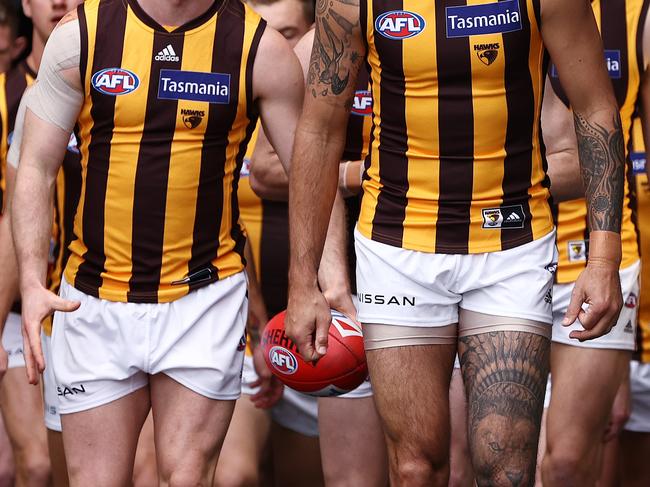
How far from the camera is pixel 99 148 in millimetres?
5723

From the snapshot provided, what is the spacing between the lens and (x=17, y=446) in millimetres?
7363

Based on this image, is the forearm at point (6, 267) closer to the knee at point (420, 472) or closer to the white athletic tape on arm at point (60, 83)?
the white athletic tape on arm at point (60, 83)

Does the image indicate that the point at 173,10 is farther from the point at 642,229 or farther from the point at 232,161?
the point at 642,229

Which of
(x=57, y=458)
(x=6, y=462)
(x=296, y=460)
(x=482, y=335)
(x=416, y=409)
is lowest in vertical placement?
(x=296, y=460)

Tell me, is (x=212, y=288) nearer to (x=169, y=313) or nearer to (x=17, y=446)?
(x=169, y=313)

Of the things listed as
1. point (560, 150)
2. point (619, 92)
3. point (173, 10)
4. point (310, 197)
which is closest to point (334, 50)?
point (310, 197)

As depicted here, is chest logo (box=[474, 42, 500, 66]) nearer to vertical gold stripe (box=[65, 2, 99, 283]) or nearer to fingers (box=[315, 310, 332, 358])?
fingers (box=[315, 310, 332, 358])

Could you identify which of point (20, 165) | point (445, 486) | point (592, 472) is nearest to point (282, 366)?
point (445, 486)

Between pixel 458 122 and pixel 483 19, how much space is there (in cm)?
35

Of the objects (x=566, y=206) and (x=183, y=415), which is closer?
(x=183, y=415)

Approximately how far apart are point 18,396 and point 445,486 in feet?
9.24

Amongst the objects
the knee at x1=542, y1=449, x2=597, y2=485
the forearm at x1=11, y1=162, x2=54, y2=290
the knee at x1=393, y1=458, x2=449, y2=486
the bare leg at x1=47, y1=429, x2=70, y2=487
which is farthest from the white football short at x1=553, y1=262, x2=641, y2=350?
the forearm at x1=11, y1=162, x2=54, y2=290

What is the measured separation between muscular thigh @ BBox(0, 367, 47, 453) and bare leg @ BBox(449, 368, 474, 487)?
199cm

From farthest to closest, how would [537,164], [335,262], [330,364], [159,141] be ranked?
[335,262]
[159,141]
[330,364]
[537,164]
